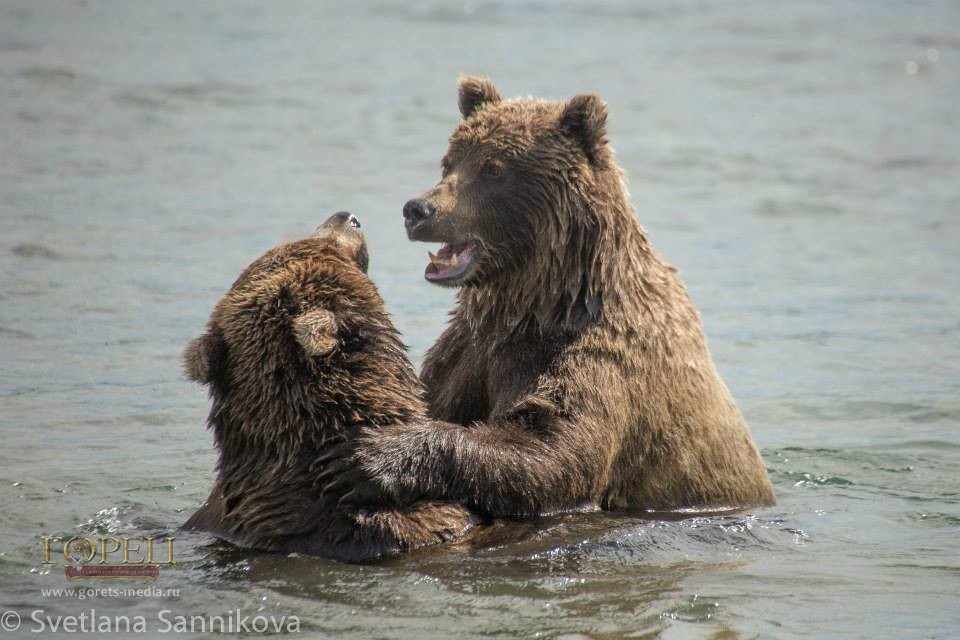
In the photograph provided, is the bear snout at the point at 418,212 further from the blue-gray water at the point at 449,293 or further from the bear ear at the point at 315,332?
the blue-gray water at the point at 449,293

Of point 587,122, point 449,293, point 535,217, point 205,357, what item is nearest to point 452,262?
point 535,217

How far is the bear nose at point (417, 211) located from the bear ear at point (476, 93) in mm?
817

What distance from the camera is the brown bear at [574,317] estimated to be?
25.2 feet

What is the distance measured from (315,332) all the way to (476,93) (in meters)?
2.28

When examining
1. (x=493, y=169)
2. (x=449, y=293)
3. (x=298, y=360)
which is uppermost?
(x=493, y=169)

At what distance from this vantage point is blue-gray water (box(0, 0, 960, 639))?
6871 millimetres

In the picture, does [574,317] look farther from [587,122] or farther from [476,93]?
[476,93]

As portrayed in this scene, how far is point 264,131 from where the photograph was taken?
2062 centimetres

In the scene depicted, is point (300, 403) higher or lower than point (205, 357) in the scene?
lower

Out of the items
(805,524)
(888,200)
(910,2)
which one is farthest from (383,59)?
(805,524)

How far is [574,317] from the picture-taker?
7922 mm

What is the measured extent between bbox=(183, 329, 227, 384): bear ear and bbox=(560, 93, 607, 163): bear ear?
222 centimetres

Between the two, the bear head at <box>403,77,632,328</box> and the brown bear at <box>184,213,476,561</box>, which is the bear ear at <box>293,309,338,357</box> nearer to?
the brown bear at <box>184,213,476,561</box>

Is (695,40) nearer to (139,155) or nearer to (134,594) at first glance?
(139,155)
